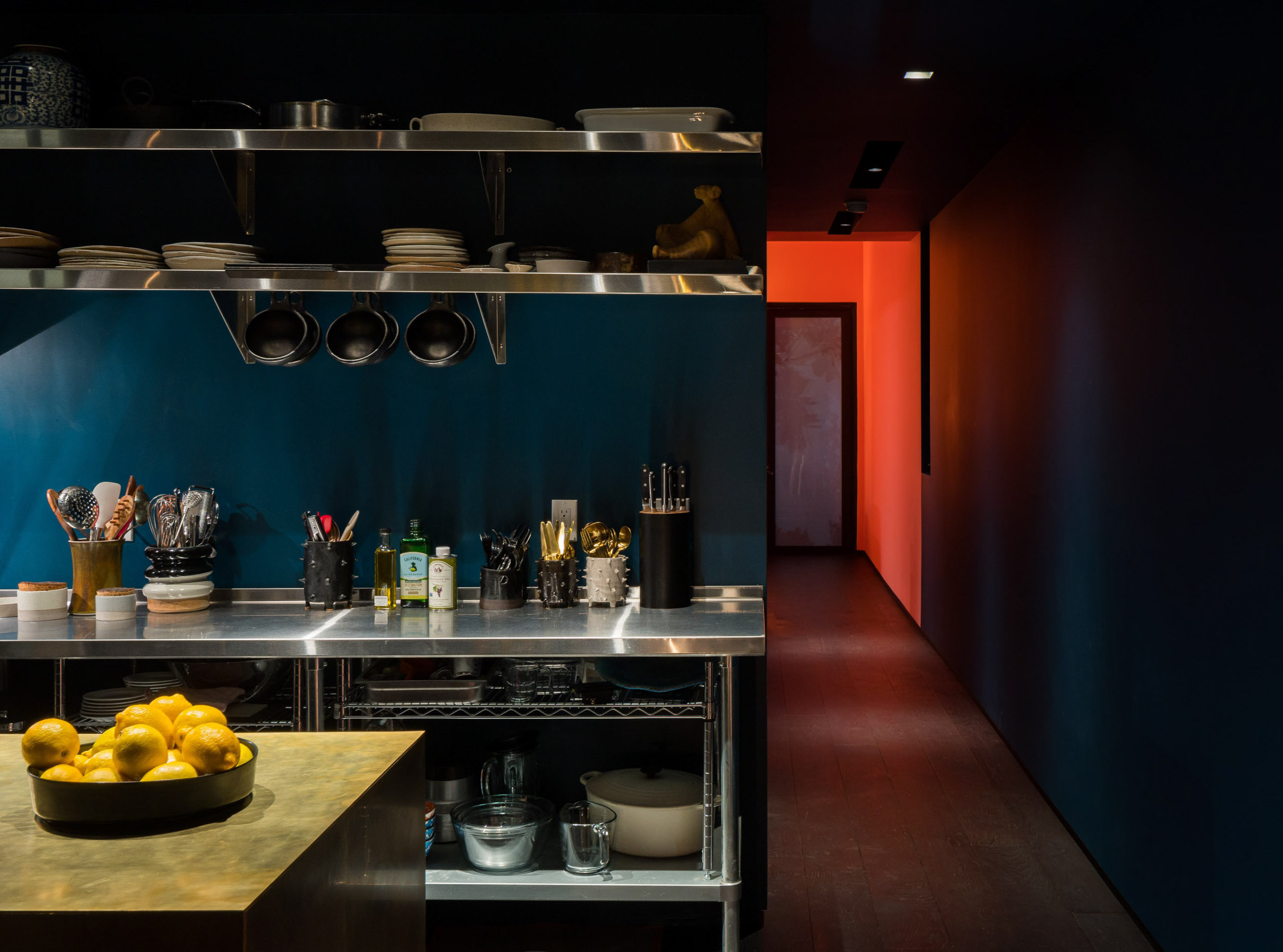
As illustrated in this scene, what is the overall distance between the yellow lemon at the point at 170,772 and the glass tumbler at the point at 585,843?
147 cm

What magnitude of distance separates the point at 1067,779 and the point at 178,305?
317cm

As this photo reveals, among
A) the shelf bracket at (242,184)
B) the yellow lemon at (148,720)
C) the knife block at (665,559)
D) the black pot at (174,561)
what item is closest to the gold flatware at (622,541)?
the knife block at (665,559)

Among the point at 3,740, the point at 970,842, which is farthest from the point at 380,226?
the point at 970,842

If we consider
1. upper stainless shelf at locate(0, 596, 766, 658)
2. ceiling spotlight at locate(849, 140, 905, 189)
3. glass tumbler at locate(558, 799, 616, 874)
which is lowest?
glass tumbler at locate(558, 799, 616, 874)

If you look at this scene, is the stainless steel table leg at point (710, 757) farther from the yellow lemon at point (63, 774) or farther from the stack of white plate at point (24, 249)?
the stack of white plate at point (24, 249)

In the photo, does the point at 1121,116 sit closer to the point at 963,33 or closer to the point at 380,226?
the point at 963,33

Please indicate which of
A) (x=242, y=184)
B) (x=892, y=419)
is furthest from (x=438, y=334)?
(x=892, y=419)

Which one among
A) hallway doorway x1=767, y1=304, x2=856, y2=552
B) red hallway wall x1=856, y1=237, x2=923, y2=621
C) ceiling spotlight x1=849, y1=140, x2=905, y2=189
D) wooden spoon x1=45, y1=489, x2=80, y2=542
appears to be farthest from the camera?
hallway doorway x1=767, y1=304, x2=856, y2=552

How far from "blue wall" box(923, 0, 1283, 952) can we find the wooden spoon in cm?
283

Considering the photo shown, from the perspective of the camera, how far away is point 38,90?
2.72 metres

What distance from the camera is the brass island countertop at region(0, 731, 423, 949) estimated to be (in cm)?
106

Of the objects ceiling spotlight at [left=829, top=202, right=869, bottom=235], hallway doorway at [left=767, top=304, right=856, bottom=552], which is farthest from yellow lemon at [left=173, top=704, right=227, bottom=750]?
hallway doorway at [left=767, top=304, right=856, bottom=552]

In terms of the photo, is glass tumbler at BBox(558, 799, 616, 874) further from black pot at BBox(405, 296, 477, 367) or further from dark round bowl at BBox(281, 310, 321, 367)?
dark round bowl at BBox(281, 310, 321, 367)

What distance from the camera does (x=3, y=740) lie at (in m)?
1.72
